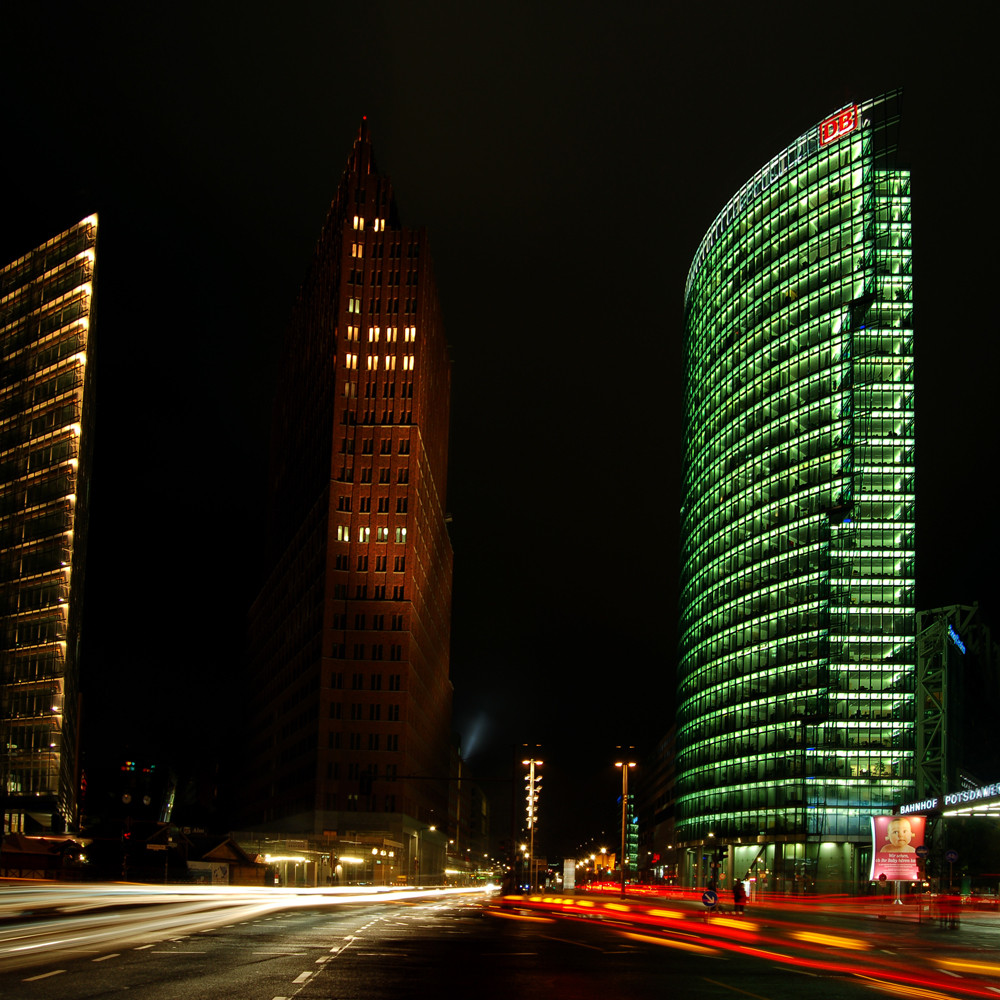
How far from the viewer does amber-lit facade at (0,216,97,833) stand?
115750mm

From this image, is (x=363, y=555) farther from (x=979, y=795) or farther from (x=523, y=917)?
(x=979, y=795)

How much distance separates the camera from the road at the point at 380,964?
18.7 meters

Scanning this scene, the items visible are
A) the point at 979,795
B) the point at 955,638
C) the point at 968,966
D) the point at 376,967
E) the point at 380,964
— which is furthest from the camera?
the point at 955,638

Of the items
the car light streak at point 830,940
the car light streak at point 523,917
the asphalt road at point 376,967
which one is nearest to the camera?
the asphalt road at point 376,967

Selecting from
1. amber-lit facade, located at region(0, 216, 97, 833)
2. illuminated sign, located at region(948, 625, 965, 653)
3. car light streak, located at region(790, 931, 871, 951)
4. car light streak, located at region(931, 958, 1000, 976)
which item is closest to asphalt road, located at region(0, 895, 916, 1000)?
car light streak, located at region(931, 958, 1000, 976)

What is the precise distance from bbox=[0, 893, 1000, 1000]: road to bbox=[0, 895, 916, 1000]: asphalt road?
0.10 feet

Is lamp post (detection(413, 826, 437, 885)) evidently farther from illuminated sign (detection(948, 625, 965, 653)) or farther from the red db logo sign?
the red db logo sign

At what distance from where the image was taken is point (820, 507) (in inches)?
4941

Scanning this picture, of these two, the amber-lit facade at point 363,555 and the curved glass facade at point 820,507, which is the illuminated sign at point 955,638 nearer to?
the curved glass facade at point 820,507

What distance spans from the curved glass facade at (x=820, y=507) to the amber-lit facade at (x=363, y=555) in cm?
3524

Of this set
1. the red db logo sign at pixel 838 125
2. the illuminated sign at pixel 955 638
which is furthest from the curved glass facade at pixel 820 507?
the illuminated sign at pixel 955 638

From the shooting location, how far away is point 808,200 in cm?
13200

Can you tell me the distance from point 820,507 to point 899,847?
218ft

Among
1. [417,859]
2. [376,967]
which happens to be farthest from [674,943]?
[417,859]
